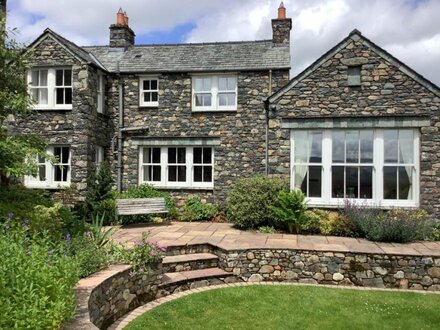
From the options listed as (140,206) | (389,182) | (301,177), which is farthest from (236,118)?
(389,182)

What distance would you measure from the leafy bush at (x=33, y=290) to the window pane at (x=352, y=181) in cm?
954

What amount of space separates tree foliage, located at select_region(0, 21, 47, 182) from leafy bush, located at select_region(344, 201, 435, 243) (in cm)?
783

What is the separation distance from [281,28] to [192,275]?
11894 mm

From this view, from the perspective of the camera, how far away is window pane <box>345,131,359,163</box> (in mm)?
11789

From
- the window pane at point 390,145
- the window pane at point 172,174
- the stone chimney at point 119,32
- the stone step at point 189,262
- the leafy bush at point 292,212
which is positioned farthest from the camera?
the stone chimney at point 119,32

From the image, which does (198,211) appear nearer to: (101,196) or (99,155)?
(101,196)

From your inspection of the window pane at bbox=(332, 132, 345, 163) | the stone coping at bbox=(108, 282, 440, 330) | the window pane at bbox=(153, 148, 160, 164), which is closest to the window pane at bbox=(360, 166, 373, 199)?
the window pane at bbox=(332, 132, 345, 163)

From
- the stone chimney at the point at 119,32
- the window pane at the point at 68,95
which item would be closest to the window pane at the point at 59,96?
the window pane at the point at 68,95

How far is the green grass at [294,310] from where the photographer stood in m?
5.68

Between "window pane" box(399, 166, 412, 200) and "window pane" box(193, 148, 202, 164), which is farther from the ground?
"window pane" box(193, 148, 202, 164)

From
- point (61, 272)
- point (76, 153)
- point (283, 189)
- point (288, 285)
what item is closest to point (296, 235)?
point (283, 189)

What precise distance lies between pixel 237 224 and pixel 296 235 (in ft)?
6.71

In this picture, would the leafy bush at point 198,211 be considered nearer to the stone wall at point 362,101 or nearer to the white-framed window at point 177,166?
the white-framed window at point 177,166

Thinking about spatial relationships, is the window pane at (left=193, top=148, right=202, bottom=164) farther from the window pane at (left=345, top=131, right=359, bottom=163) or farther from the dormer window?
the dormer window
